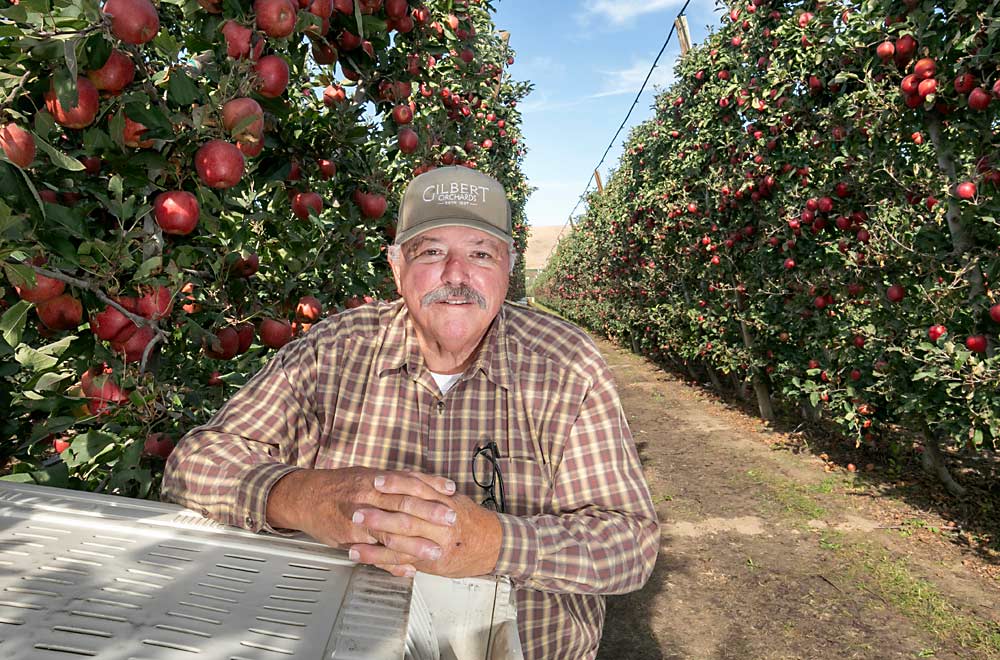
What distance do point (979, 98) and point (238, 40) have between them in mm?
3982

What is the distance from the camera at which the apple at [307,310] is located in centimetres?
242

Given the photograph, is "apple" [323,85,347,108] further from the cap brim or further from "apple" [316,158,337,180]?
the cap brim

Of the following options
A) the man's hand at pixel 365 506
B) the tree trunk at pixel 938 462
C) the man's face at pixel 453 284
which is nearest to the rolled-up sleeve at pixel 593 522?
the man's hand at pixel 365 506

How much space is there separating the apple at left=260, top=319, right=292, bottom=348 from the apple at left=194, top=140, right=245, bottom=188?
0.65 m

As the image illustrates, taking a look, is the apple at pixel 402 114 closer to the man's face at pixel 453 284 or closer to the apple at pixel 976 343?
the man's face at pixel 453 284

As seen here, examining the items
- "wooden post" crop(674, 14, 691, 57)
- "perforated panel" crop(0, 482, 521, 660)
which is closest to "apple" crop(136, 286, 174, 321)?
"perforated panel" crop(0, 482, 521, 660)

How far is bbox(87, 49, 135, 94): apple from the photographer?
55.5 inches

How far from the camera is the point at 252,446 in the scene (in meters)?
1.67

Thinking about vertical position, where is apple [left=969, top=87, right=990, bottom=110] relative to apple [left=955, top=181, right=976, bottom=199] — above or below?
above

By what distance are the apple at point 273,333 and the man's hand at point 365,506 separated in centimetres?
89

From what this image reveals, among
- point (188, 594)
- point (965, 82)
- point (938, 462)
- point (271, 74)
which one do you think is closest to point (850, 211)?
point (965, 82)

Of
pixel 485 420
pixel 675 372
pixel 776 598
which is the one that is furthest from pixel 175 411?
pixel 675 372

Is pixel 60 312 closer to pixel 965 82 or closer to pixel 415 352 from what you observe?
pixel 415 352

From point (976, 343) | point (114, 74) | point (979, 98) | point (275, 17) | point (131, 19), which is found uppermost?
point (979, 98)
